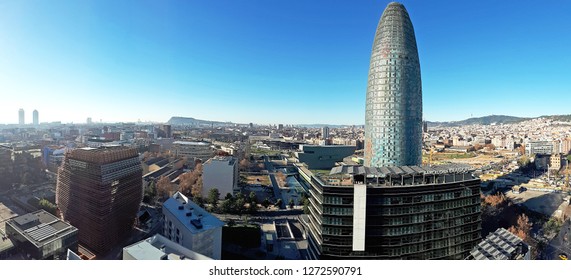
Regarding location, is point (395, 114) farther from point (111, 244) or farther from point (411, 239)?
point (111, 244)

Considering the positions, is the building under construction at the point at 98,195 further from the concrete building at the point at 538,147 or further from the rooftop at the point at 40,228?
the concrete building at the point at 538,147

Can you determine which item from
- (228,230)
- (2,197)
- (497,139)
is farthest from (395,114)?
(497,139)

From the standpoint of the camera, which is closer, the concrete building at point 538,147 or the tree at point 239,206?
the tree at point 239,206

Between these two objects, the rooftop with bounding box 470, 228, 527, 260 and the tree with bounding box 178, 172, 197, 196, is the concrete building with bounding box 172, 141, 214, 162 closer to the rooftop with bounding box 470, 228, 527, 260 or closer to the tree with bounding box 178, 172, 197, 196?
the tree with bounding box 178, 172, 197, 196

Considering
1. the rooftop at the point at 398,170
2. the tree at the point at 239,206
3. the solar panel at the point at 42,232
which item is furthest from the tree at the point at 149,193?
the rooftop at the point at 398,170

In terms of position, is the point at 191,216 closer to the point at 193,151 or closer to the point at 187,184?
the point at 187,184

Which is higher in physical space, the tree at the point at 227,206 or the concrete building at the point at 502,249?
the concrete building at the point at 502,249
